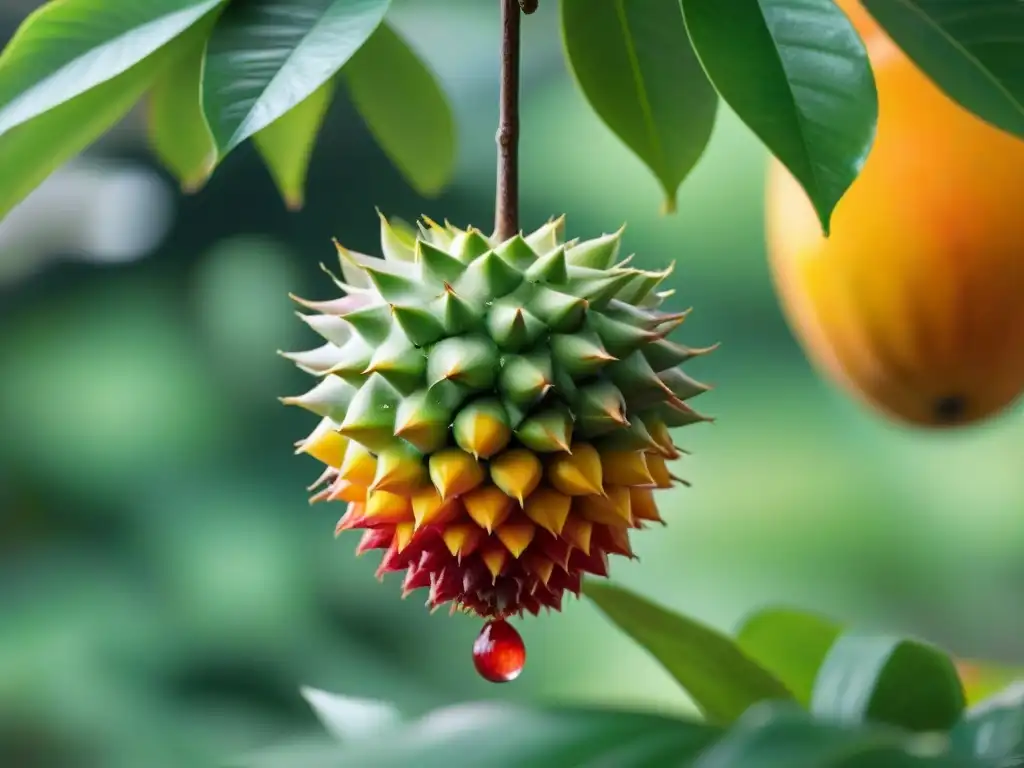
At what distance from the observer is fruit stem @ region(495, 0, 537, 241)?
52 centimetres

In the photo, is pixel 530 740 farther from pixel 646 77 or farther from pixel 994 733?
pixel 646 77

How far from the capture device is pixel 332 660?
1.73 m

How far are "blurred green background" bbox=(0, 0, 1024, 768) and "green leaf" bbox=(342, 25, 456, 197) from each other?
0.82 m

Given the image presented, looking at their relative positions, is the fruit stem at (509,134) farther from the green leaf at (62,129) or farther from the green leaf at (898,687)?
the green leaf at (898,687)

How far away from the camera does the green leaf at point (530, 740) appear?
1.12 feet

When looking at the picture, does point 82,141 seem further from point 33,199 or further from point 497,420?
point 33,199

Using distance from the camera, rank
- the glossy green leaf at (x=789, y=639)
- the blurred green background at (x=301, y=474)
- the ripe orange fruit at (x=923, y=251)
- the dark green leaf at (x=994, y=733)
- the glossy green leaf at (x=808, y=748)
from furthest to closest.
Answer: the blurred green background at (x=301, y=474)
the ripe orange fruit at (x=923, y=251)
the glossy green leaf at (x=789, y=639)
the dark green leaf at (x=994, y=733)
the glossy green leaf at (x=808, y=748)

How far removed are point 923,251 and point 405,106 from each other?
1.39 feet

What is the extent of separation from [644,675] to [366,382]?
4.09 feet

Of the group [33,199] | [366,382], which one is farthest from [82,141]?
[33,199]

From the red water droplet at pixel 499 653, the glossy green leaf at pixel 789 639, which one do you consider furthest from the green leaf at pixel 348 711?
the glossy green leaf at pixel 789 639

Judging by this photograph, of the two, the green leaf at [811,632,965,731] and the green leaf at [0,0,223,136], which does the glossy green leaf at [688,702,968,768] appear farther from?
the green leaf at [0,0,223,136]

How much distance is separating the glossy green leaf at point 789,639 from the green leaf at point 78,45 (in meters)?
0.48

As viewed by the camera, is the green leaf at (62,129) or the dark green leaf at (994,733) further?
the green leaf at (62,129)
